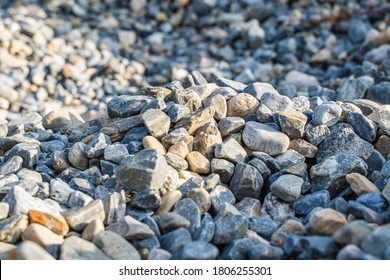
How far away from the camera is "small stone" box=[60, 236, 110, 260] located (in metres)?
1.71

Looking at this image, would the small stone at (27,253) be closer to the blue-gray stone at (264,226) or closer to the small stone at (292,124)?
the blue-gray stone at (264,226)

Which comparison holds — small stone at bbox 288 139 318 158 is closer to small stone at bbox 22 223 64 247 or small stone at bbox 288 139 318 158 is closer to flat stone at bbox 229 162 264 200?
flat stone at bbox 229 162 264 200

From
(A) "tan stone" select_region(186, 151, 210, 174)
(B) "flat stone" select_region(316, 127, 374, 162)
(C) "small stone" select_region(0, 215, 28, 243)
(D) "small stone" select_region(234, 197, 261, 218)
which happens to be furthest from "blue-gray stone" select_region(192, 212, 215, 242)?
(B) "flat stone" select_region(316, 127, 374, 162)

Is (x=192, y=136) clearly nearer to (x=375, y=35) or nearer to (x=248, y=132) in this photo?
(x=248, y=132)

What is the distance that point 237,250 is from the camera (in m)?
1.78

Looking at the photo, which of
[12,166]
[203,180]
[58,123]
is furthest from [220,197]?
[58,123]

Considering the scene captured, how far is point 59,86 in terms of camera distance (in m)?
4.32

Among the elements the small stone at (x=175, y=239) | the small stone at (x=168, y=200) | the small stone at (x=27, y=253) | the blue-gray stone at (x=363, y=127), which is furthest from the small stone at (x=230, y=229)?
the blue-gray stone at (x=363, y=127)

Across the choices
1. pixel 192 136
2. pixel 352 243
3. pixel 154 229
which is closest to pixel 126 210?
pixel 154 229

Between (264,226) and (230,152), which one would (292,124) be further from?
(264,226)

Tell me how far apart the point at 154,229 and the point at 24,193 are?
518 mm

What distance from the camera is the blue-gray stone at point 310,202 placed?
6.91 ft

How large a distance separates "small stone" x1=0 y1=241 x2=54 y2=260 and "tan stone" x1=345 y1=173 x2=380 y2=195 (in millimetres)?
1199

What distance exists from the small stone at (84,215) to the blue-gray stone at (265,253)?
58 cm
